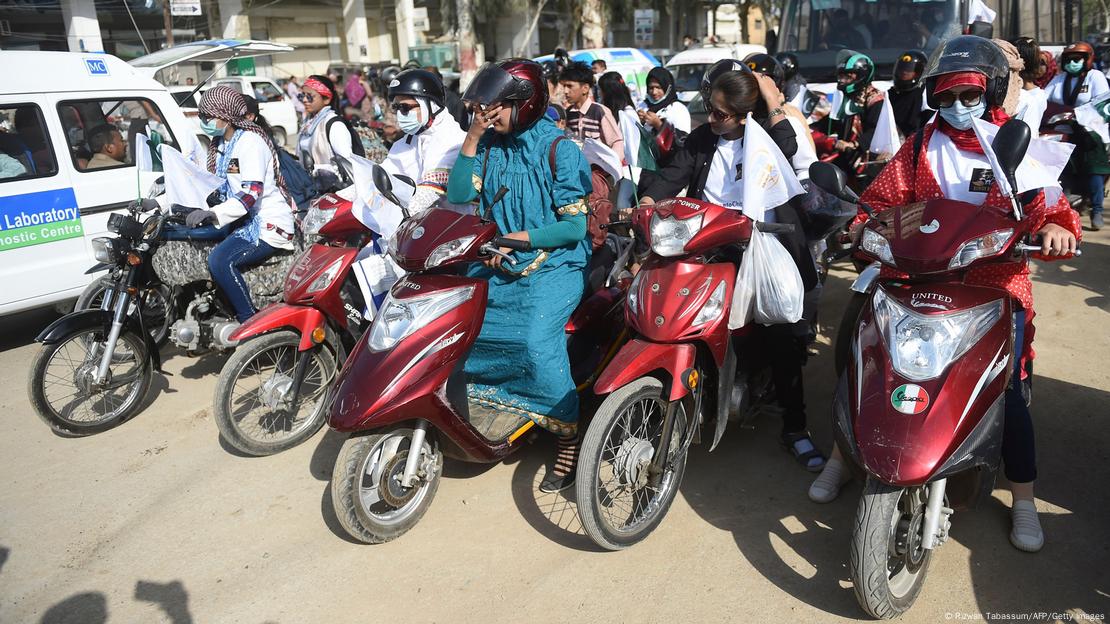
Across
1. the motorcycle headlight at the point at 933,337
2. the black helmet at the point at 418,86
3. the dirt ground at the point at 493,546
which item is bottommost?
the dirt ground at the point at 493,546

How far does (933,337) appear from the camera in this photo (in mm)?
2568

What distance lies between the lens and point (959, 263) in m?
2.55

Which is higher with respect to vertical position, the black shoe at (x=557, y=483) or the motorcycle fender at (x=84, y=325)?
the motorcycle fender at (x=84, y=325)

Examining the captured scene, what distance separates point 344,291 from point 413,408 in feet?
4.76

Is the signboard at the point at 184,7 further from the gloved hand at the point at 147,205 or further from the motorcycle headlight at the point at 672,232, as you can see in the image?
the motorcycle headlight at the point at 672,232

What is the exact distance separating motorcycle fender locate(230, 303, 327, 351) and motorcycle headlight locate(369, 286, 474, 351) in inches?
38.1

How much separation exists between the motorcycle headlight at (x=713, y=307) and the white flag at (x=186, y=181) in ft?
9.77

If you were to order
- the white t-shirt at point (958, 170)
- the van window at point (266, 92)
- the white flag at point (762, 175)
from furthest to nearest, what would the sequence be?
the van window at point (266, 92), the white flag at point (762, 175), the white t-shirt at point (958, 170)

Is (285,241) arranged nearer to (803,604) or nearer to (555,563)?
(555,563)

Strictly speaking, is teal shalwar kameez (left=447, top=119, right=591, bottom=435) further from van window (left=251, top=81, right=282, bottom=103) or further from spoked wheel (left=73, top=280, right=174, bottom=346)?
van window (left=251, top=81, right=282, bottom=103)

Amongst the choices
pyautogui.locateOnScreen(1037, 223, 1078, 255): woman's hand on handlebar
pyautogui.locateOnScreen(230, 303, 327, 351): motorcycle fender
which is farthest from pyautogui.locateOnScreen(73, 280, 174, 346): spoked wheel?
pyautogui.locateOnScreen(1037, 223, 1078, 255): woman's hand on handlebar

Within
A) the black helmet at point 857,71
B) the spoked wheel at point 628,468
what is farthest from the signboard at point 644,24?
the spoked wheel at point 628,468

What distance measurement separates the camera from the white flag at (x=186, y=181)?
447 centimetres

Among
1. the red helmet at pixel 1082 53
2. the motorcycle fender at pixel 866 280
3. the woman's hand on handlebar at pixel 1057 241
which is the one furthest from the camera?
the red helmet at pixel 1082 53
